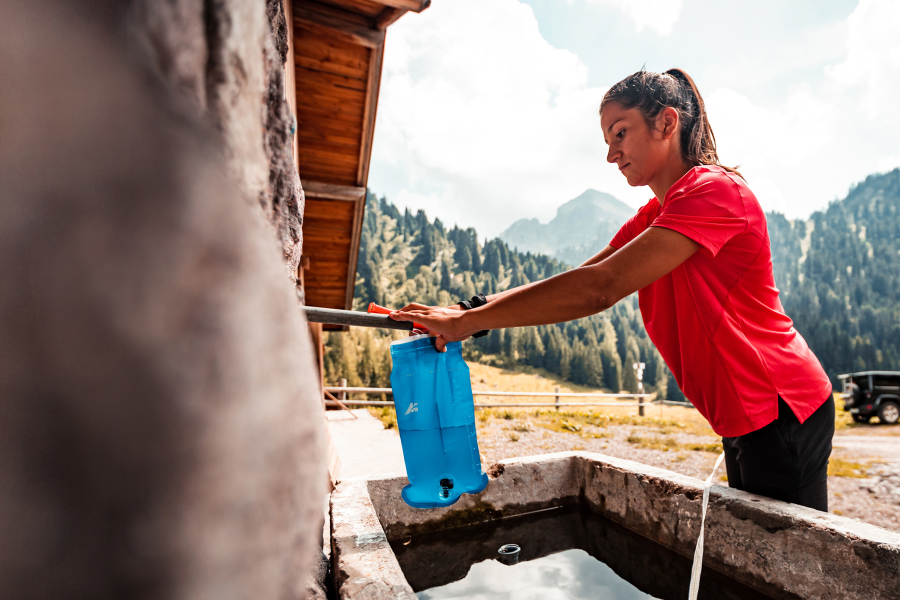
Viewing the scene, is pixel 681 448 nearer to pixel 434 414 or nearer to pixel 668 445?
pixel 668 445

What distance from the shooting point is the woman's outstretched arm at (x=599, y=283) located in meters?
1.46

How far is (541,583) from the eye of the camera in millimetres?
1853

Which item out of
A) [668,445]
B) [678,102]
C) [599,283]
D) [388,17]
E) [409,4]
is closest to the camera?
[599,283]

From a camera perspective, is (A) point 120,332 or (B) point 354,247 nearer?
(A) point 120,332

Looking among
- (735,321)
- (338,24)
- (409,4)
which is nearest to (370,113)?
(338,24)

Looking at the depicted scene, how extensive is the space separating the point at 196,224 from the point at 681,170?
6.93 feet

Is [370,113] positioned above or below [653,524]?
above

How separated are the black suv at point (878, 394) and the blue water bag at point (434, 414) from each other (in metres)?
20.6

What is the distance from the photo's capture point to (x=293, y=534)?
33 cm

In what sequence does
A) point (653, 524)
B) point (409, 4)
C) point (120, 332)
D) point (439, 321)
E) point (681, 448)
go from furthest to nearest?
point (681, 448)
point (409, 4)
point (653, 524)
point (439, 321)
point (120, 332)

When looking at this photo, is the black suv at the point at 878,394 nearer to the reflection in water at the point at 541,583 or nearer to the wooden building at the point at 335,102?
the wooden building at the point at 335,102

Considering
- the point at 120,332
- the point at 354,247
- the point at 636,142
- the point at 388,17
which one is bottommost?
the point at 120,332

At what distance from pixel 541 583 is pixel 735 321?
4.29 ft

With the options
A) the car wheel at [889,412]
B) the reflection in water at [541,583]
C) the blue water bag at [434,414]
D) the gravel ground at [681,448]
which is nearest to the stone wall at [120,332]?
the blue water bag at [434,414]
